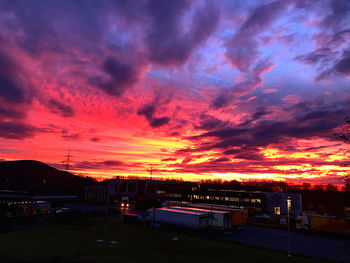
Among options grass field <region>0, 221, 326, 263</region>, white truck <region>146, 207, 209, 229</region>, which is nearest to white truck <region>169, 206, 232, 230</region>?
white truck <region>146, 207, 209, 229</region>

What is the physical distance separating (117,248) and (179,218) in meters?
18.0

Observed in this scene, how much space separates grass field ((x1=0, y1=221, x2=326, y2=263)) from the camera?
27688 mm

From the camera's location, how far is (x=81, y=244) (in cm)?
3300

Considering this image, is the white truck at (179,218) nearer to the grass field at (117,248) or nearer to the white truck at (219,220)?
the white truck at (219,220)

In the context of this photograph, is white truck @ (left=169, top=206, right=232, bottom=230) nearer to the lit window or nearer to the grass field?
the grass field

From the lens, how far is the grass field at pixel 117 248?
90.8 ft

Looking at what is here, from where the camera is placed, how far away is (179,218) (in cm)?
4759

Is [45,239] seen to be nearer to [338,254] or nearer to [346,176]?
[346,176]

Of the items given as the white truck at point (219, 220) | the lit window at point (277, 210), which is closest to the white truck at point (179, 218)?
the white truck at point (219, 220)

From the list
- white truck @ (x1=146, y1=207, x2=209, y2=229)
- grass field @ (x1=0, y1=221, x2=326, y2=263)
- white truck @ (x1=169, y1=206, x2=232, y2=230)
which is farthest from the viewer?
white truck @ (x1=169, y1=206, x2=232, y2=230)

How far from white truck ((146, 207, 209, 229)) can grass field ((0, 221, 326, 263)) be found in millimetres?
4576

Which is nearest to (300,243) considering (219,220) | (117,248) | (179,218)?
(219,220)

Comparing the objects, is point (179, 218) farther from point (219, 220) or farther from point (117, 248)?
point (117, 248)

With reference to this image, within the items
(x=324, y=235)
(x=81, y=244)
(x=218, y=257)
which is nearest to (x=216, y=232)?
(x=218, y=257)
